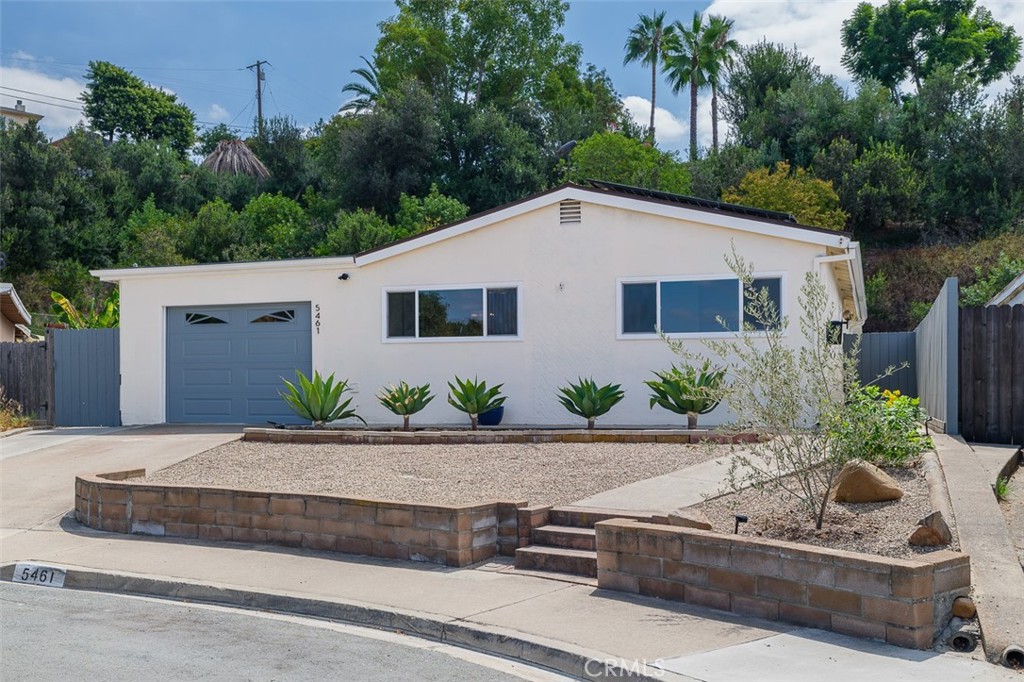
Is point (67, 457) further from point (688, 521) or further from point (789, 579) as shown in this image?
point (789, 579)

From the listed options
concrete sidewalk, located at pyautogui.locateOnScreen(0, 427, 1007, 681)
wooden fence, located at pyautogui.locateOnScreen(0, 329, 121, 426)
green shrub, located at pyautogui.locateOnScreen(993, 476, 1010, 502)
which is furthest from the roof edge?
green shrub, located at pyautogui.locateOnScreen(993, 476, 1010, 502)

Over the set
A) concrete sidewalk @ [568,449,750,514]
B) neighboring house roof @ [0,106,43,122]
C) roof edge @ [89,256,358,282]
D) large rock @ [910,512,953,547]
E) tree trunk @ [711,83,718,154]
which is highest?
neighboring house roof @ [0,106,43,122]

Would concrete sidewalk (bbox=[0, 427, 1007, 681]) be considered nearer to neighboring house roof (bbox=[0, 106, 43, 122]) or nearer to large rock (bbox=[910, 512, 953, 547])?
large rock (bbox=[910, 512, 953, 547])

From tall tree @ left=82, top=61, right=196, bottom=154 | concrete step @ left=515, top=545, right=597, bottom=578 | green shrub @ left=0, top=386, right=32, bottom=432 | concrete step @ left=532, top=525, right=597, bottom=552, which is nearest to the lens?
concrete step @ left=515, top=545, right=597, bottom=578

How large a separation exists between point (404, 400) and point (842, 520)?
8.95 meters

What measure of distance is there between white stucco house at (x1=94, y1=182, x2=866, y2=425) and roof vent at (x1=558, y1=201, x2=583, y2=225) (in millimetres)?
→ 23

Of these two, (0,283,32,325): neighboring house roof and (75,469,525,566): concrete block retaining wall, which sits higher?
(0,283,32,325): neighboring house roof

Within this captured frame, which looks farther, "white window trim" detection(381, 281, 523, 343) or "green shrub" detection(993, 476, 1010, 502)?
"white window trim" detection(381, 281, 523, 343)

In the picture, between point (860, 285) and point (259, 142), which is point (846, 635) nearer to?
point (860, 285)

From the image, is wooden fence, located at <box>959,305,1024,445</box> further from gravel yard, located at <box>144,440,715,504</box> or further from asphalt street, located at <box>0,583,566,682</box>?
asphalt street, located at <box>0,583,566,682</box>

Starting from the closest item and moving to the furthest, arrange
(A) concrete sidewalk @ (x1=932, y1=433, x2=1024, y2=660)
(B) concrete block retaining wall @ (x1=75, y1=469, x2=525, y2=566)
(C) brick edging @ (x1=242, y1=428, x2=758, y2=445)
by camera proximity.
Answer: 1. (A) concrete sidewalk @ (x1=932, y1=433, x2=1024, y2=660)
2. (B) concrete block retaining wall @ (x1=75, y1=469, x2=525, y2=566)
3. (C) brick edging @ (x1=242, y1=428, x2=758, y2=445)

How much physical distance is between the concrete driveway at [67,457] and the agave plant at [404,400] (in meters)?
2.36

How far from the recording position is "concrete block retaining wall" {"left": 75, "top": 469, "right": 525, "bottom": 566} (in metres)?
8.43

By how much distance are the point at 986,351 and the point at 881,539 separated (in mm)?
7680
